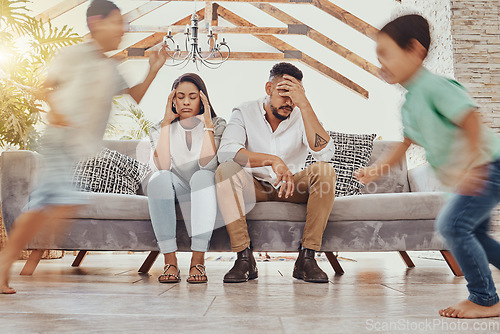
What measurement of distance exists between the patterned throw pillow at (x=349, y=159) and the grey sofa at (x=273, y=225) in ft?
1.29

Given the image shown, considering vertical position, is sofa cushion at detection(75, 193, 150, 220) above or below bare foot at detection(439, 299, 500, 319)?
above

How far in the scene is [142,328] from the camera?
813 mm

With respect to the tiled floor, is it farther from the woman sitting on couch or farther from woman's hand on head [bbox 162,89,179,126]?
woman's hand on head [bbox 162,89,179,126]

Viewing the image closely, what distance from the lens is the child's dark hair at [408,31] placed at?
1.19 m

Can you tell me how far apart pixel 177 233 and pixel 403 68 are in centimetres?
117

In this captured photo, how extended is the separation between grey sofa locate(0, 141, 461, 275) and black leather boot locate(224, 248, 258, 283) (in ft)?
0.56

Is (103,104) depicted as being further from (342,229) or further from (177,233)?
(342,229)

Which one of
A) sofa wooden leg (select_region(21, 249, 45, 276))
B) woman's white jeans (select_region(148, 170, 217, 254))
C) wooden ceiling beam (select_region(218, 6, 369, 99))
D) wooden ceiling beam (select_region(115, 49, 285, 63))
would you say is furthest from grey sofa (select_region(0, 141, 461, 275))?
wooden ceiling beam (select_region(115, 49, 285, 63))

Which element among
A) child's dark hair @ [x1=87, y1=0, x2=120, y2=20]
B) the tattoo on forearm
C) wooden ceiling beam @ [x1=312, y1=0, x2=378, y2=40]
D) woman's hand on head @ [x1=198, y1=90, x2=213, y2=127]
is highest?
wooden ceiling beam @ [x1=312, y1=0, x2=378, y2=40]

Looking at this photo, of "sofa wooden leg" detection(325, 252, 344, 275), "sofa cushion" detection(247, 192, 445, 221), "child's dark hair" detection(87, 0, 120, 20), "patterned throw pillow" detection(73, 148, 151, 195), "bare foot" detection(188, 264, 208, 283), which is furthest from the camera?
"patterned throw pillow" detection(73, 148, 151, 195)

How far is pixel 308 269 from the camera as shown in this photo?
1.62 m

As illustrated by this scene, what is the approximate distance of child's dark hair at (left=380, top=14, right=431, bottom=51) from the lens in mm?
1186

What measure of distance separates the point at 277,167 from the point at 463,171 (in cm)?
80

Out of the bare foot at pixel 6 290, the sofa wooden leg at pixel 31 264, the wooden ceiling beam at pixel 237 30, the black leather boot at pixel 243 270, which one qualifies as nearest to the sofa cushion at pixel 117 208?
the sofa wooden leg at pixel 31 264
